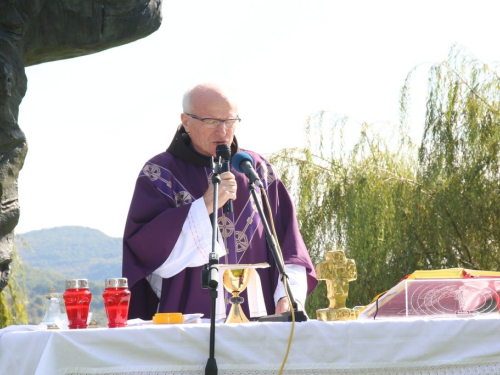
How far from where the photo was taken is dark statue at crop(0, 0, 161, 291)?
6168 mm

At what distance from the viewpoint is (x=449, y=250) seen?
28.8 feet

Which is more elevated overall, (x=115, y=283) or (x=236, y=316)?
(x=115, y=283)

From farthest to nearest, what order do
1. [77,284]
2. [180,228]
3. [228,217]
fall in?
[228,217] → [180,228] → [77,284]

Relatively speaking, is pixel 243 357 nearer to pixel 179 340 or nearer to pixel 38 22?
pixel 179 340

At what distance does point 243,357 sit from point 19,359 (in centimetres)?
75

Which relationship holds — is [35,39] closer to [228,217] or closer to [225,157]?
[228,217]

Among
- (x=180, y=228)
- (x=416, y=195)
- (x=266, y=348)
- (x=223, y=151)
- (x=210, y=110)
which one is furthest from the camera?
(x=416, y=195)

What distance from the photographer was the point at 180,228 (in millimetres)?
3877

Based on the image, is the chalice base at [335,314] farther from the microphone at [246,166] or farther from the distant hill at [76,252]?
the distant hill at [76,252]

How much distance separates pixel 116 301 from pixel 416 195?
21.2 feet

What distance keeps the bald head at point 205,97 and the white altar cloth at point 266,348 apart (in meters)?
1.52

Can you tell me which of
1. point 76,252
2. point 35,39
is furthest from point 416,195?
point 76,252

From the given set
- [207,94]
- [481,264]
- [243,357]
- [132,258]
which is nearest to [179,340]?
[243,357]

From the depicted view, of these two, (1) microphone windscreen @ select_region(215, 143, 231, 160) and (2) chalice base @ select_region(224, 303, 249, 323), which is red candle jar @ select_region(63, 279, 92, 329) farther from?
(1) microphone windscreen @ select_region(215, 143, 231, 160)
